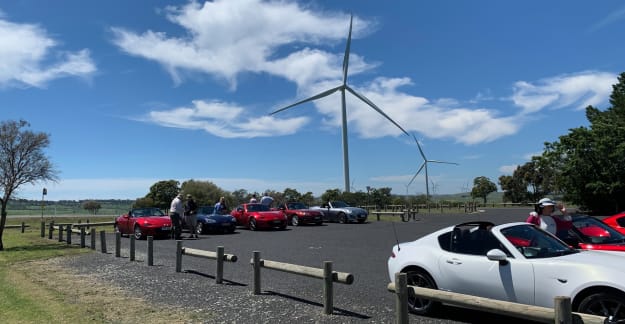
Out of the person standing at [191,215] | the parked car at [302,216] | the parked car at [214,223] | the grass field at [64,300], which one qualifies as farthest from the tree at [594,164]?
the grass field at [64,300]

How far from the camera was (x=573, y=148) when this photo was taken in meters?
36.3

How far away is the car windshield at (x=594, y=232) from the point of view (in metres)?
7.91

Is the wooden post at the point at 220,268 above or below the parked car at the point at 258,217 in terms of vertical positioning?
below

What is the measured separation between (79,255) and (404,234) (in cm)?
1201

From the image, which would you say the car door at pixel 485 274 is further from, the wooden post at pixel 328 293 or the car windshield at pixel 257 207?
the car windshield at pixel 257 207

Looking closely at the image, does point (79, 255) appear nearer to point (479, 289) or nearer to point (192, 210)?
point (192, 210)

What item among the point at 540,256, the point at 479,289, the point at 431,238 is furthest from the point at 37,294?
the point at 540,256

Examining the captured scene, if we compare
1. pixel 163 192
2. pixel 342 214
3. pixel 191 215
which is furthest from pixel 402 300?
pixel 163 192

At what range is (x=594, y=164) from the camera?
3481 cm

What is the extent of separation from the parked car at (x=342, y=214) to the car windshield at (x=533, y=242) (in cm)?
2097

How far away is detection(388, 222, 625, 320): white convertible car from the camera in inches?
193

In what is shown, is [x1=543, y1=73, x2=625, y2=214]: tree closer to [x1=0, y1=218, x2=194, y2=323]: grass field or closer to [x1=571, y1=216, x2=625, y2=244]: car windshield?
[x1=571, y1=216, x2=625, y2=244]: car windshield

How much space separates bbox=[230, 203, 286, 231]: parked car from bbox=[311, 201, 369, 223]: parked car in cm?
459

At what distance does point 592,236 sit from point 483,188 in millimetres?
70485
